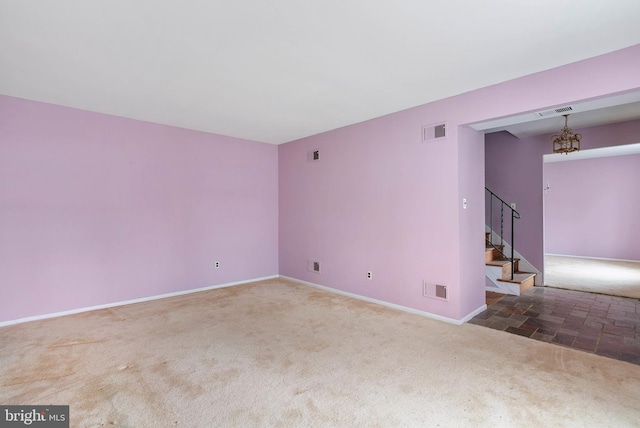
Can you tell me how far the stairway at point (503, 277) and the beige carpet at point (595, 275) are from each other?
0.56 metres

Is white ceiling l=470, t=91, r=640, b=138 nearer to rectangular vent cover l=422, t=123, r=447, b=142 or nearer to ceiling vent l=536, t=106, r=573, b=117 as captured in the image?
ceiling vent l=536, t=106, r=573, b=117

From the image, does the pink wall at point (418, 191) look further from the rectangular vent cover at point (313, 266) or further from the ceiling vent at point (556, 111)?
the ceiling vent at point (556, 111)

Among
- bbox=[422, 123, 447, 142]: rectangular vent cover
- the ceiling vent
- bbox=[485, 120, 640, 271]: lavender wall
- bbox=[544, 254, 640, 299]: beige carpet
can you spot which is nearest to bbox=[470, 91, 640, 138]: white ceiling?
the ceiling vent

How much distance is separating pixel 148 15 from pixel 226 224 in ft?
11.8

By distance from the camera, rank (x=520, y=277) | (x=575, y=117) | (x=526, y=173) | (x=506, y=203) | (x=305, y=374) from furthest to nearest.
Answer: (x=506, y=203), (x=526, y=173), (x=520, y=277), (x=575, y=117), (x=305, y=374)

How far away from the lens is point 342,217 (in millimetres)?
4812

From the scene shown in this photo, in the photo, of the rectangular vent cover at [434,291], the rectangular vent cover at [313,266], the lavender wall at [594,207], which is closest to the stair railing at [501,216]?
the rectangular vent cover at [434,291]

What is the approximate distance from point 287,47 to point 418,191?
225 centimetres

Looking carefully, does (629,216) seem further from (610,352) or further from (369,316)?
(369,316)

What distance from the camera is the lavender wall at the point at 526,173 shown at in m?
5.24

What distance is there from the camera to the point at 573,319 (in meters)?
3.61

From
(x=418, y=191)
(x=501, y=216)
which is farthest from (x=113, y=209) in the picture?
(x=501, y=216)

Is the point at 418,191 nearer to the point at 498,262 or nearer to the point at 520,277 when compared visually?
the point at 498,262

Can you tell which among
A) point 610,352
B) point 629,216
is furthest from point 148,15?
point 629,216
